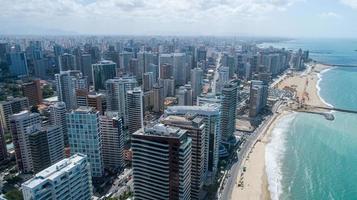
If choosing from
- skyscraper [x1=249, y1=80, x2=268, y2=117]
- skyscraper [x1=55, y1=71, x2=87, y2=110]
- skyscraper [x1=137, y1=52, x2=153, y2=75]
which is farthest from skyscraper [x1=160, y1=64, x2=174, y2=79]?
skyscraper [x1=55, y1=71, x2=87, y2=110]

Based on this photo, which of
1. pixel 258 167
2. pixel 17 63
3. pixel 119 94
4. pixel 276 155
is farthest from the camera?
pixel 17 63

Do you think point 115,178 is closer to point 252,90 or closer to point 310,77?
point 252,90

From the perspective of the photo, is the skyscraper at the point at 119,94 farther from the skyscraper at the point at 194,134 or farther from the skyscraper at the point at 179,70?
the skyscraper at the point at 179,70

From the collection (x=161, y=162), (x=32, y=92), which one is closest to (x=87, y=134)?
(x=161, y=162)

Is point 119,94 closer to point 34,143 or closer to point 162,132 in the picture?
point 34,143

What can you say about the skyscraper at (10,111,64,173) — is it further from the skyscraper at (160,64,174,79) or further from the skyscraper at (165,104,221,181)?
the skyscraper at (160,64,174,79)

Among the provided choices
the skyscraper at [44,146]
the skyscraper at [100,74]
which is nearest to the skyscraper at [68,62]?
the skyscraper at [100,74]
